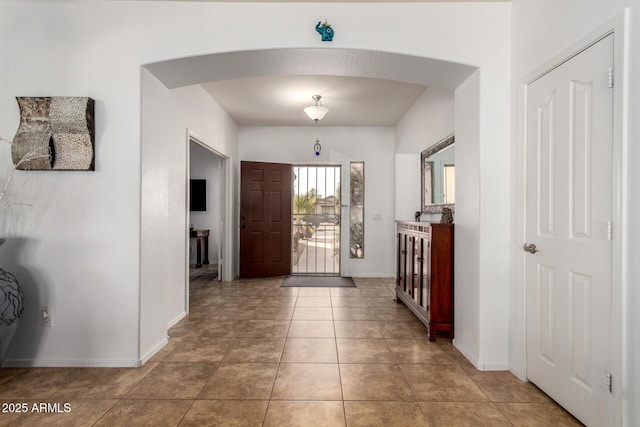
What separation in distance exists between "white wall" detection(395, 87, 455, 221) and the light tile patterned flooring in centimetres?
207

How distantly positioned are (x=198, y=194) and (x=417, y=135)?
505 cm

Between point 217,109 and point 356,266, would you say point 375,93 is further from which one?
point 356,266

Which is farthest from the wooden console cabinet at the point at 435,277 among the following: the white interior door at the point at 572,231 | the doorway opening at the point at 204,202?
the doorway opening at the point at 204,202

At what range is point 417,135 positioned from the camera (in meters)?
4.90

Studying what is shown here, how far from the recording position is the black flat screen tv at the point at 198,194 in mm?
7707

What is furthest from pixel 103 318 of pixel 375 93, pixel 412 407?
pixel 375 93

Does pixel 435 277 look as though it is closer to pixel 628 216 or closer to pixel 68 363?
pixel 628 216

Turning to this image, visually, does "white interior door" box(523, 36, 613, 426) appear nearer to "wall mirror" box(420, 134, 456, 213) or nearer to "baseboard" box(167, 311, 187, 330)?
"wall mirror" box(420, 134, 456, 213)

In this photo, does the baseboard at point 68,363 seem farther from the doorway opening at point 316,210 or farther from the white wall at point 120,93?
the doorway opening at point 316,210

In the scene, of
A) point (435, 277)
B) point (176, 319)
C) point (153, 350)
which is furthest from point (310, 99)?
point (153, 350)

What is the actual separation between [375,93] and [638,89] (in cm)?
318

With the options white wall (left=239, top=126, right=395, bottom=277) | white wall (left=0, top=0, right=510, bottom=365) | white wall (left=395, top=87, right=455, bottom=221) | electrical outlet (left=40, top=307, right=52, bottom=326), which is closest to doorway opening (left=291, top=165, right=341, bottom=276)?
white wall (left=239, top=126, right=395, bottom=277)

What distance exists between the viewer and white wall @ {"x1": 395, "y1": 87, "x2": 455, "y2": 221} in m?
3.89

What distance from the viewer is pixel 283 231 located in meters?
6.11
